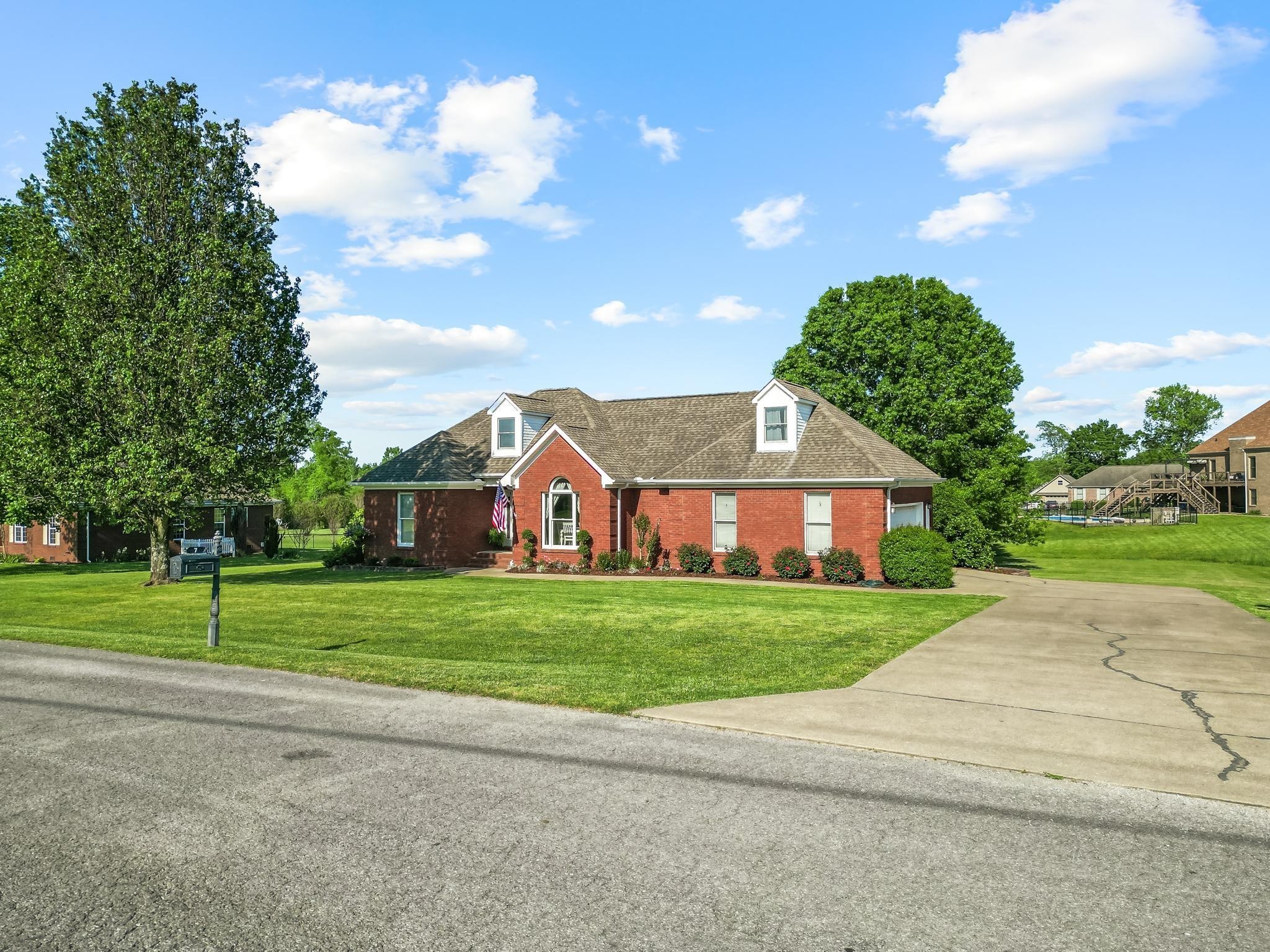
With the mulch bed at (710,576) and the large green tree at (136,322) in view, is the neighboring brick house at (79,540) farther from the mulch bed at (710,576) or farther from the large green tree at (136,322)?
the mulch bed at (710,576)

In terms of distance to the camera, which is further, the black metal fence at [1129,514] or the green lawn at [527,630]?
the black metal fence at [1129,514]

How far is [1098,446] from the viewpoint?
13812 centimetres

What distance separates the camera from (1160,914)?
4.94 meters

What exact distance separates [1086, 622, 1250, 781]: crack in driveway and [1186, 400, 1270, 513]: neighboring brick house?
71.0 meters

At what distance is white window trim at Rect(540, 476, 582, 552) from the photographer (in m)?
30.7

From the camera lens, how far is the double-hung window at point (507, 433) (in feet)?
113

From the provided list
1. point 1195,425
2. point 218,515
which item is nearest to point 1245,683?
point 218,515

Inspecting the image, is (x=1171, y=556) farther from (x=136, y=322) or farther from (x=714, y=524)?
(x=136, y=322)

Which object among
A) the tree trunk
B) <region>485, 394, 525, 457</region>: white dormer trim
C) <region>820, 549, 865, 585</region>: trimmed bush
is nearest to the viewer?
<region>820, 549, 865, 585</region>: trimmed bush

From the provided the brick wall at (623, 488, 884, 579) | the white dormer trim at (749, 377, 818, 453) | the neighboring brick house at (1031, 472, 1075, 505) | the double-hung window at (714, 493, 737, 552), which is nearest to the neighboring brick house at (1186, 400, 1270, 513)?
the neighboring brick house at (1031, 472, 1075, 505)

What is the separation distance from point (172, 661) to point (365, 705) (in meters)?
4.80

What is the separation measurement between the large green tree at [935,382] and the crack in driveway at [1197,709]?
71.0 feet

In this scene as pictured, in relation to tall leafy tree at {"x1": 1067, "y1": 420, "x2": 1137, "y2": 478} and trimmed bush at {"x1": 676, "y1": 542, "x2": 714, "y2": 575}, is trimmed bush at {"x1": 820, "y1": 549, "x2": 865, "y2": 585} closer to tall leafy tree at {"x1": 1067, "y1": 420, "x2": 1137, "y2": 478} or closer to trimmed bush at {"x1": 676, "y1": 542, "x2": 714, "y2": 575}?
trimmed bush at {"x1": 676, "y1": 542, "x2": 714, "y2": 575}

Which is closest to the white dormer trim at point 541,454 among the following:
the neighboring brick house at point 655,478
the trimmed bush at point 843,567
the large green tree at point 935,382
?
the neighboring brick house at point 655,478
